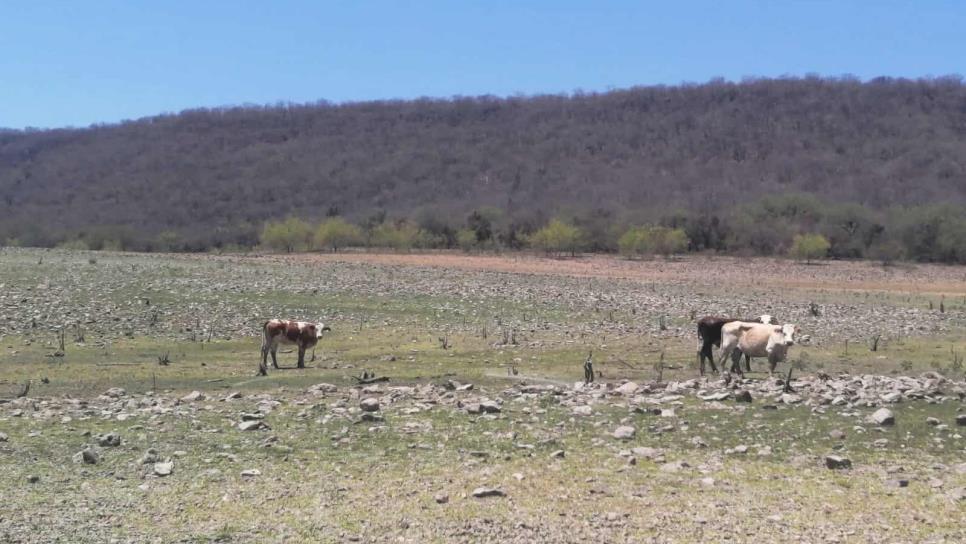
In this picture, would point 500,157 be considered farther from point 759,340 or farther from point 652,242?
point 759,340

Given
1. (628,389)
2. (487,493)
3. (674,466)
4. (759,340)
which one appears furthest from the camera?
(759,340)

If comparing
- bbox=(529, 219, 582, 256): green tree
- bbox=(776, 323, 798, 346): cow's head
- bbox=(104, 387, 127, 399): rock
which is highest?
Result: bbox=(529, 219, 582, 256): green tree

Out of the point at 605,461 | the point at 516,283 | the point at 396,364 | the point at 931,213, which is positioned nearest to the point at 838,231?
the point at 931,213

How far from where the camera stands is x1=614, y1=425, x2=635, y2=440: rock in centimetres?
1073

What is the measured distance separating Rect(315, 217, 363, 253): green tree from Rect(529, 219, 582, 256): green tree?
16.7 metres

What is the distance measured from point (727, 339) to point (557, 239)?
62.9 m

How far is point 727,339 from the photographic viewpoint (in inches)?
700

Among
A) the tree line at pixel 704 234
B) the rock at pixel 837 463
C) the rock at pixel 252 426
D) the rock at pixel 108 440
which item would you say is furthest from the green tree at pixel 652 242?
the rock at pixel 108 440

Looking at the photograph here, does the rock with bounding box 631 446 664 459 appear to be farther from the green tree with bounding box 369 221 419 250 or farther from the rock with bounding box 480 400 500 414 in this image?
the green tree with bounding box 369 221 419 250

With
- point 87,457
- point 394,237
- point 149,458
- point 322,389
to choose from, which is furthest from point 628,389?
point 394,237

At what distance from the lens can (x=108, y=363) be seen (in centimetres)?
1850

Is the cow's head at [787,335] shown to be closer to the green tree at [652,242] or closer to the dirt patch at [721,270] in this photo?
the dirt patch at [721,270]

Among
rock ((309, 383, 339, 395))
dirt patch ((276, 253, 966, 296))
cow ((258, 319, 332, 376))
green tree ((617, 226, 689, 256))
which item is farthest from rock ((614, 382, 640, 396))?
green tree ((617, 226, 689, 256))

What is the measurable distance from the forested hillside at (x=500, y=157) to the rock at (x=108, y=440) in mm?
88701
